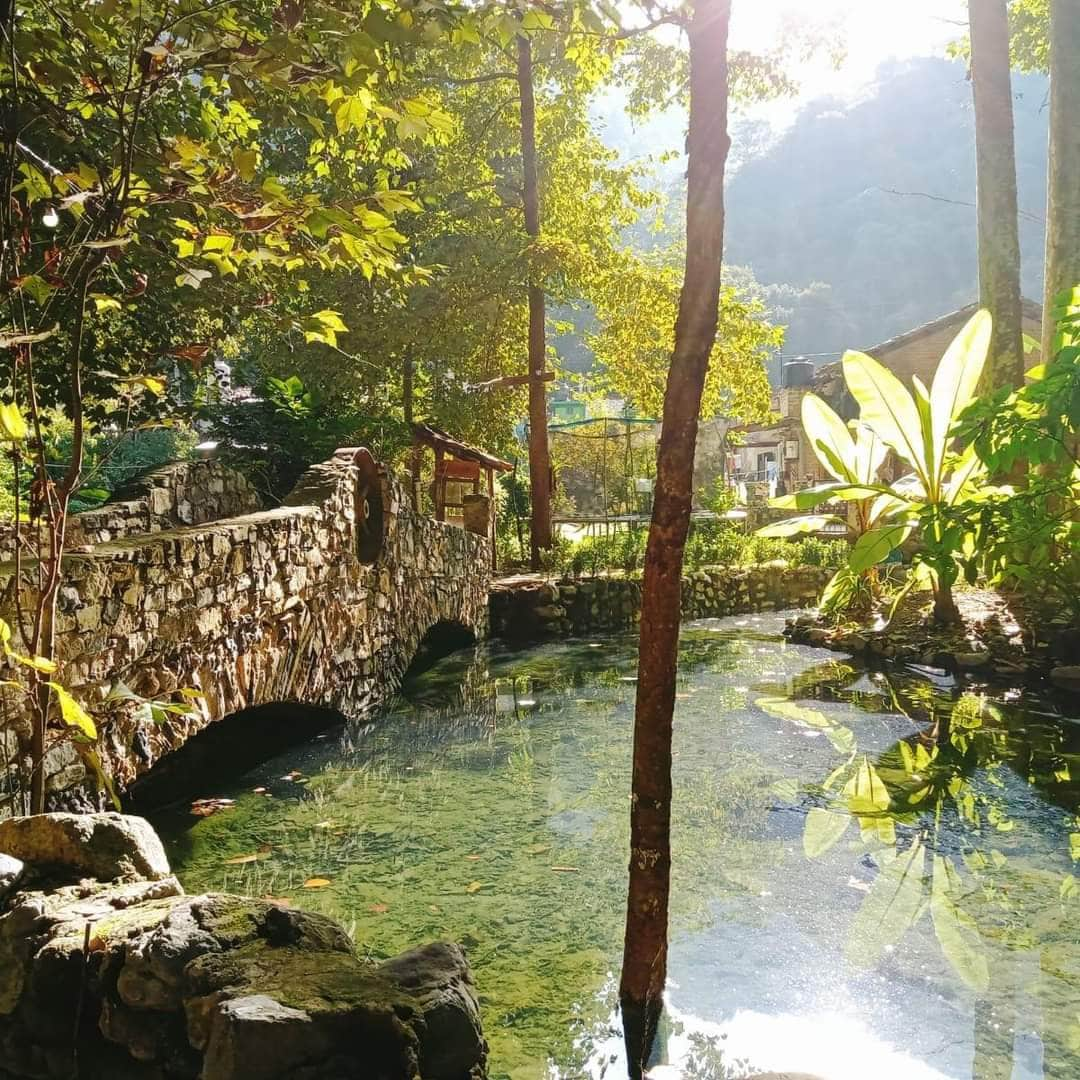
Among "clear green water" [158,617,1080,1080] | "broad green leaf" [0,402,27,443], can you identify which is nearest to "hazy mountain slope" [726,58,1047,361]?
"clear green water" [158,617,1080,1080]

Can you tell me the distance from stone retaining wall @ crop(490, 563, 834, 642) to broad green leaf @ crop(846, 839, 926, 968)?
760cm

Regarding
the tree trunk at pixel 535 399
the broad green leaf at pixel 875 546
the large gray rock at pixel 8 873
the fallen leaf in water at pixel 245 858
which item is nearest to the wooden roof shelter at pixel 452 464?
the tree trunk at pixel 535 399

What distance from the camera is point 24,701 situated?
3.13 meters

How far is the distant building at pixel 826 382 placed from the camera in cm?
2017

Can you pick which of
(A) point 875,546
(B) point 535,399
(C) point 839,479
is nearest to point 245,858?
(A) point 875,546

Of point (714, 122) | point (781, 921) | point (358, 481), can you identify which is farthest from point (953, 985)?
point (358, 481)

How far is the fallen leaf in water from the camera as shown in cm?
416

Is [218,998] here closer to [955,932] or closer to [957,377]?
[955,932]

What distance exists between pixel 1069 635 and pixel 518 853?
550 centimetres

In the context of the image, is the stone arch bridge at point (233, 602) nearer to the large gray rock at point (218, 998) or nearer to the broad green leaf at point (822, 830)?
the large gray rock at point (218, 998)

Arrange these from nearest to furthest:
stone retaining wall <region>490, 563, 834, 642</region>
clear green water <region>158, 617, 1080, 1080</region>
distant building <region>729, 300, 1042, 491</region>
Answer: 1. clear green water <region>158, 617, 1080, 1080</region>
2. stone retaining wall <region>490, 563, 834, 642</region>
3. distant building <region>729, 300, 1042, 491</region>

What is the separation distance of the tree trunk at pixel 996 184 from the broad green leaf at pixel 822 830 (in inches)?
218

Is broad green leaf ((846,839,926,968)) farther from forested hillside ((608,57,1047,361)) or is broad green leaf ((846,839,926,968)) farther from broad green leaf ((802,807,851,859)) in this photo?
forested hillside ((608,57,1047,361))

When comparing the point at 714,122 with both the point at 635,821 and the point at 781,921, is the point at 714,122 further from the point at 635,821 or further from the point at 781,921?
the point at 781,921
